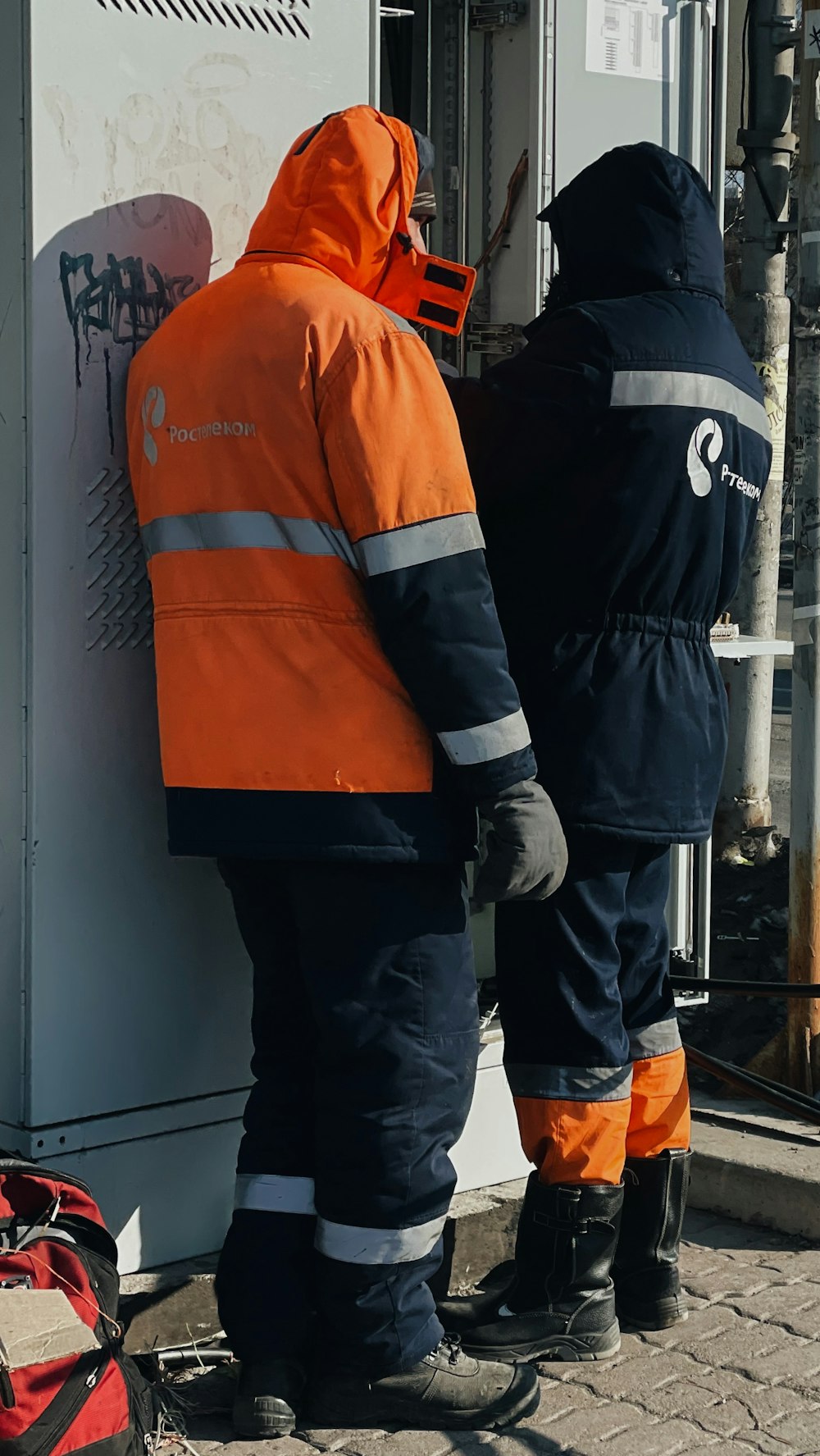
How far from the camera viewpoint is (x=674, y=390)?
3.17m

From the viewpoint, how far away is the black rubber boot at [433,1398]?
2947 millimetres

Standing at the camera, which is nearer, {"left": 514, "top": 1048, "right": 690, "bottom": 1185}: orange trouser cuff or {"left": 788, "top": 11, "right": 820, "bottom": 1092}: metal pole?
{"left": 514, "top": 1048, "right": 690, "bottom": 1185}: orange trouser cuff

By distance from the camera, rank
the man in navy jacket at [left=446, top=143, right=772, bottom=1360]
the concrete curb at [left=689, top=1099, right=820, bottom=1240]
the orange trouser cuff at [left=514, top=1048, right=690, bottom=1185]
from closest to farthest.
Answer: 1. the man in navy jacket at [left=446, top=143, right=772, bottom=1360]
2. the orange trouser cuff at [left=514, top=1048, right=690, bottom=1185]
3. the concrete curb at [left=689, top=1099, right=820, bottom=1240]

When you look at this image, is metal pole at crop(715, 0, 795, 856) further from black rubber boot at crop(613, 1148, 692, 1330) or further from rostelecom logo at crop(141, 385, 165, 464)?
rostelecom logo at crop(141, 385, 165, 464)

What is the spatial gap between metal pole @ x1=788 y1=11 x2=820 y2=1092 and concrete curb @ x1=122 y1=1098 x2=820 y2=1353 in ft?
0.89

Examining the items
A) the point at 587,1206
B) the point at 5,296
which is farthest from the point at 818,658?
the point at 5,296

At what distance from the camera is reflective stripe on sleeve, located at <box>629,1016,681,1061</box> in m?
3.49

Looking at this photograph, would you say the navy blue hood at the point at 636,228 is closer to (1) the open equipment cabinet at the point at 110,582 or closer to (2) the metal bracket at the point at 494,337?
(1) the open equipment cabinet at the point at 110,582

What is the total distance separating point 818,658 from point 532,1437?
6.96 feet

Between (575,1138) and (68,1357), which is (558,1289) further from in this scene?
(68,1357)

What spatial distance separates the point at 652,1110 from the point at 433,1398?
785 mm

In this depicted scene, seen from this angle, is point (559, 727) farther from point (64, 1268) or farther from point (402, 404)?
point (64, 1268)

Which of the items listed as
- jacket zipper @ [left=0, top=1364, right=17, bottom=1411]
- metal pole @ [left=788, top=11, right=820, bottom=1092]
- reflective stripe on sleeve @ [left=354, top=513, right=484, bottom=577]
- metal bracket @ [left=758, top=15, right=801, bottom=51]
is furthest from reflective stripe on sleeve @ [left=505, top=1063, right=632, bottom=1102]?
metal bracket @ [left=758, top=15, right=801, bottom=51]

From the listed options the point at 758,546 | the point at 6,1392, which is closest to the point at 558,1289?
the point at 6,1392
